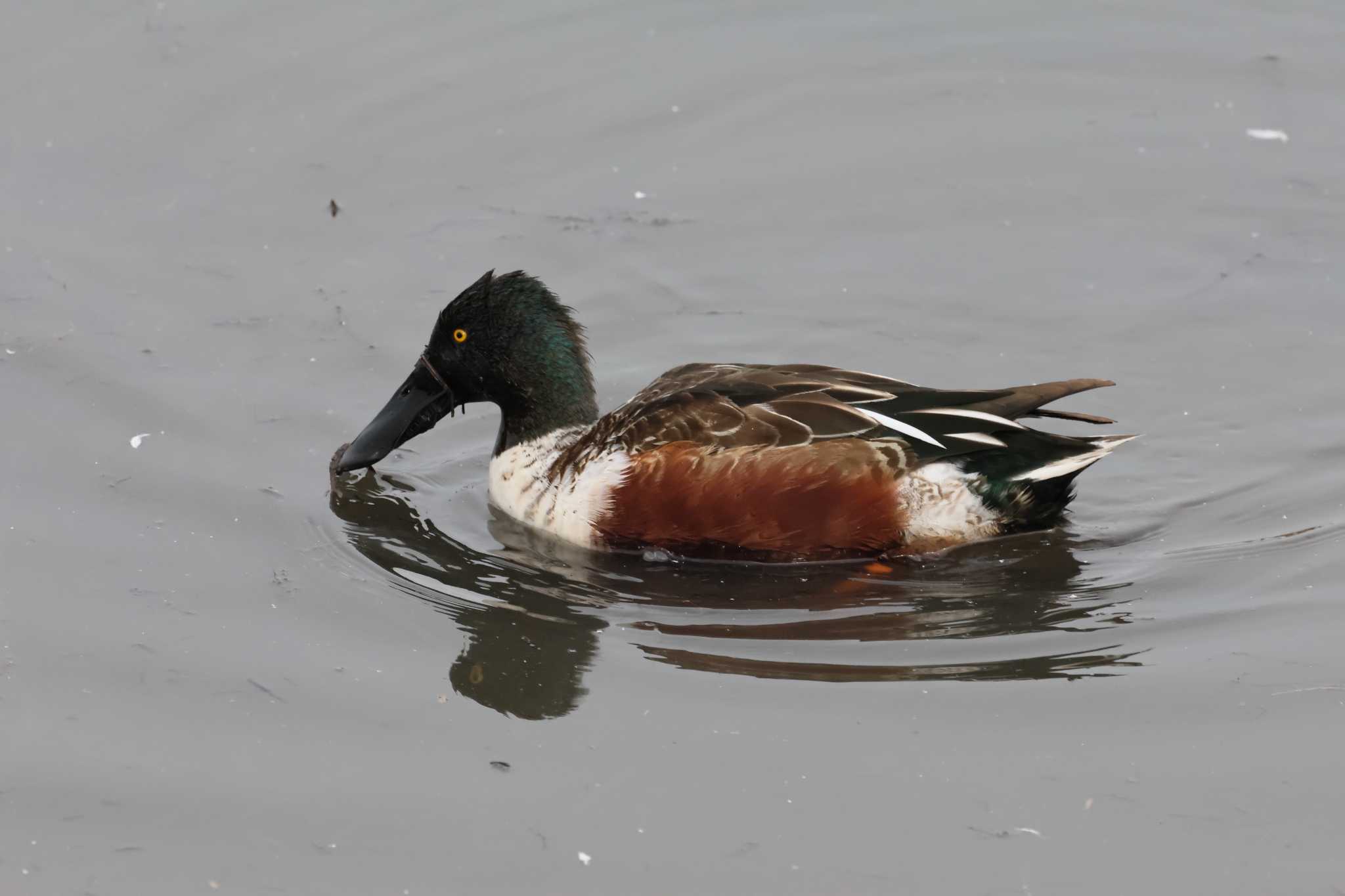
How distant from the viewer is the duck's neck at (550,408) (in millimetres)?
7699

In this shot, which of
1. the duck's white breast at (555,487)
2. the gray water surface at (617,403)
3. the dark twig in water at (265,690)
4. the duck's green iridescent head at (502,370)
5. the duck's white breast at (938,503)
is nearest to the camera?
the gray water surface at (617,403)

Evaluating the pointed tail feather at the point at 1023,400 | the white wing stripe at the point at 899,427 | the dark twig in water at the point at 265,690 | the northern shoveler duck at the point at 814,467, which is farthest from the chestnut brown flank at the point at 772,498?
the dark twig in water at the point at 265,690

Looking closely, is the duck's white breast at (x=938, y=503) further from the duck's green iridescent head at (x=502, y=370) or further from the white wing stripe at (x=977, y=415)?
the duck's green iridescent head at (x=502, y=370)

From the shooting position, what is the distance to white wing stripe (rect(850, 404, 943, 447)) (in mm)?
7051

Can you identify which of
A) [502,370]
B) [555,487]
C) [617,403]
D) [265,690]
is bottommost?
[265,690]

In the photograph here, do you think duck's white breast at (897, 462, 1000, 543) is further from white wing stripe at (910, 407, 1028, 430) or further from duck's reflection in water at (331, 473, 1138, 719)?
white wing stripe at (910, 407, 1028, 430)

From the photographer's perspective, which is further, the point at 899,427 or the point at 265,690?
the point at 899,427

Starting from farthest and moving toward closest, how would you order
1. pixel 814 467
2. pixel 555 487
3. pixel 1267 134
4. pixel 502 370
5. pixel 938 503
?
1. pixel 1267 134
2. pixel 502 370
3. pixel 555 487
4. pixel 938 503
5. pixel 814 467

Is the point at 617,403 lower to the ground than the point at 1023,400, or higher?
lower

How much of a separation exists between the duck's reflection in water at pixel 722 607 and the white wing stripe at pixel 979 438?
0.48 metres

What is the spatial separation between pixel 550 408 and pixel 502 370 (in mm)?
269

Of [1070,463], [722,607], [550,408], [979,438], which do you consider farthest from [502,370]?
[1070,463]

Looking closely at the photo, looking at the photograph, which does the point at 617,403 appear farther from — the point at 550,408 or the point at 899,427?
the point at 899,427

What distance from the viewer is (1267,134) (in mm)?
10117
